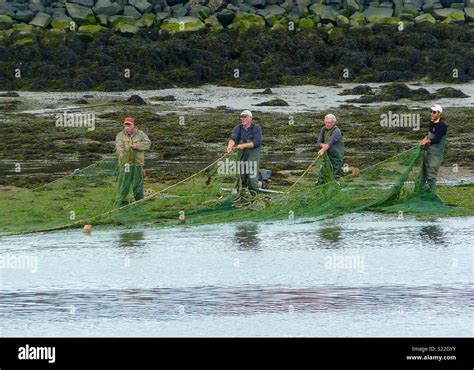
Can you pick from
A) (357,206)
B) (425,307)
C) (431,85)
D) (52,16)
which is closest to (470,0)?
(431,85)

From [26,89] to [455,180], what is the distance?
1517 centimetres

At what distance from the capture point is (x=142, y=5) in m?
55.0

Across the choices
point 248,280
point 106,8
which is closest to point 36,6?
point 106,8

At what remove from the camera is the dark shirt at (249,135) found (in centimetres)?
3144

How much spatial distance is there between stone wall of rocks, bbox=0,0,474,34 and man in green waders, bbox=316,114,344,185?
68.3 feet

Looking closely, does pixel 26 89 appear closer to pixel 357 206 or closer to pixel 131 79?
pixel 131 79

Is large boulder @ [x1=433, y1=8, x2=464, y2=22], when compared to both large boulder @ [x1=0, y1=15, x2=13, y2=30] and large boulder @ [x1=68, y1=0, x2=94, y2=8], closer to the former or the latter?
large boulder @ [x1=68, y1=0, x2=94, y2=8]

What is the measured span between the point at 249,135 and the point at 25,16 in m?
23.9

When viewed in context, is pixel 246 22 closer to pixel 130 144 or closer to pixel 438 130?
pixel 438 130

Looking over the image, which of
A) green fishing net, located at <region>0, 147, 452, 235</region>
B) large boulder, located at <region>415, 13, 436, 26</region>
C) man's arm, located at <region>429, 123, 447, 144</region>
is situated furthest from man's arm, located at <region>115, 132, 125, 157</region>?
large boulder, located at <region>415, 13, 436, 26</region>

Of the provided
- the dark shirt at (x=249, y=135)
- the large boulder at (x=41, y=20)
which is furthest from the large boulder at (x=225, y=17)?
the dark shirt at (x=249, y=135)

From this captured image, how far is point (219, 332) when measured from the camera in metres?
23.8

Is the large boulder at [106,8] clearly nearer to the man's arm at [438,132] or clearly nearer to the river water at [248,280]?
the river water at [248,280]
